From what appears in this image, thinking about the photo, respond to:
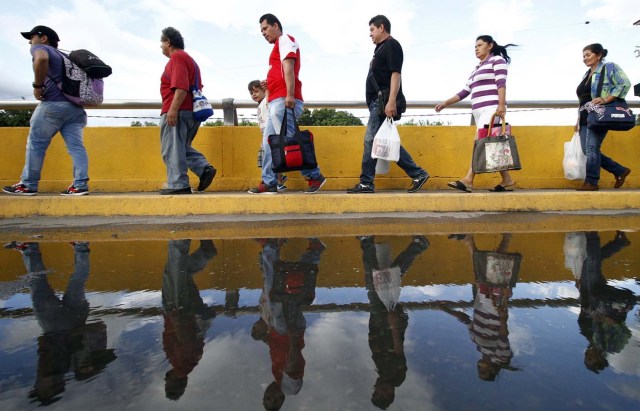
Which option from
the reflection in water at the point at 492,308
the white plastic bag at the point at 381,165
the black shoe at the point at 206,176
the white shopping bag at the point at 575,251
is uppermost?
the white plastic bag at the point at 381,165

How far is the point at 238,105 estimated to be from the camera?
216 inches

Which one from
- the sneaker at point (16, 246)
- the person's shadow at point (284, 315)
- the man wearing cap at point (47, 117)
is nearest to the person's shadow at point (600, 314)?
the person's shadow at point (284, 315)

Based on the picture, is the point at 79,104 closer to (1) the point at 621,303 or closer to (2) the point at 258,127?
(2) the point at 258,127

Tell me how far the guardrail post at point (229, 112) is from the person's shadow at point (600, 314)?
4201mm

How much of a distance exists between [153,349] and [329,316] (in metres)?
0.66

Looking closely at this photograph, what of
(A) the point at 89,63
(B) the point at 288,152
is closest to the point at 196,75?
(A) the point at 89,63

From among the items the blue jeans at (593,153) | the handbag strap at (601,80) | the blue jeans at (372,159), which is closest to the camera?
the blue jeans at (372,159)

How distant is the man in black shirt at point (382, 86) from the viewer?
186 inches

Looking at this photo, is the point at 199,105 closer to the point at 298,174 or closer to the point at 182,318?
the point at 298,174

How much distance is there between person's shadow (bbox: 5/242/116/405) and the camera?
49.1 inches

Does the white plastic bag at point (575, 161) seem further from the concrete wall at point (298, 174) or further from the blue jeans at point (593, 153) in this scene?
the concrete wall at point (298, 174)

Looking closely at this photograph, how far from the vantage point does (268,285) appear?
2176 mm

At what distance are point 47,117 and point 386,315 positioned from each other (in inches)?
171

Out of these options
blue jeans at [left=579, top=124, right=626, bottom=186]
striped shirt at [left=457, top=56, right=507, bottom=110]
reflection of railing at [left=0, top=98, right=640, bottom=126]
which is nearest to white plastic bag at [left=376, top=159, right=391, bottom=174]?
reflection of railing at [left=0, top=98, right=640, bottom=126]
